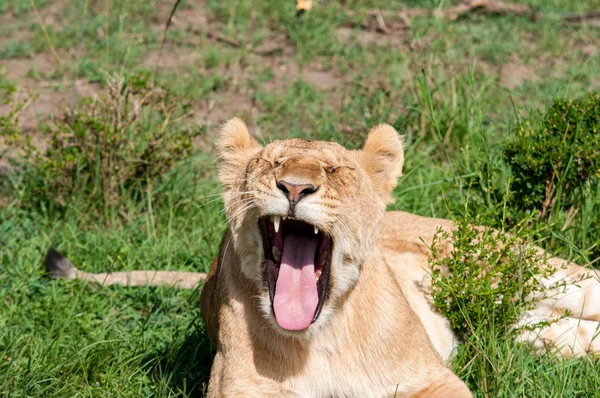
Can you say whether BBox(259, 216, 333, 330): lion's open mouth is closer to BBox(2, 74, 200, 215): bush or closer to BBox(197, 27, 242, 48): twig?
BBox(2, 74, 200, 215): bush

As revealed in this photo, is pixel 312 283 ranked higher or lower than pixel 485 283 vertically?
higher

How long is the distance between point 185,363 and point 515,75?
4377 mm

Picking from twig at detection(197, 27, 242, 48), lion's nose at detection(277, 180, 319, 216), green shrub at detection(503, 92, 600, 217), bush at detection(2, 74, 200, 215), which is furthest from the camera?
twig at detection(197, 27, 242, 48)

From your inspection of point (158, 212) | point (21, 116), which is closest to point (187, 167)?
point (158, 212)

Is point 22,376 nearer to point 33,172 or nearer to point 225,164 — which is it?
point 225,164

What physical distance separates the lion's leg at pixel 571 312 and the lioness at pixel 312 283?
96 cm

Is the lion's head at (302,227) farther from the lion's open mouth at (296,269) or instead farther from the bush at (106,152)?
the bush at (106,152)

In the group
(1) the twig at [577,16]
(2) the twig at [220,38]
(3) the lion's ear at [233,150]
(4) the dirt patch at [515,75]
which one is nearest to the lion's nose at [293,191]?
(3) the lion's ear at [233,150]

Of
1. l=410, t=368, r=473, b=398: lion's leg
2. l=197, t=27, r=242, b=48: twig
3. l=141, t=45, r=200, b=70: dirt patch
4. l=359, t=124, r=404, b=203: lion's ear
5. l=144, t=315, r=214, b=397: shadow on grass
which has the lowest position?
l=144, t=315, r=214, b=397: shadow on grass

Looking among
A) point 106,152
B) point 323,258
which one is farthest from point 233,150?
point 106,152

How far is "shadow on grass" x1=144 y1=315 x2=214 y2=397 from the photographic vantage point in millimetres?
3562

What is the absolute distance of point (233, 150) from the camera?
3262 mm

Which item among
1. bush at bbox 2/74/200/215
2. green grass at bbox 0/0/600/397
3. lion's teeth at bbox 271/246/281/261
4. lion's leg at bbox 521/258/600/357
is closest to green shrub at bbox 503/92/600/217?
green grass at bbox 0/0/600/397

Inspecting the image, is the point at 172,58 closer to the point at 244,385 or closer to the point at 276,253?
the point at 276,253
